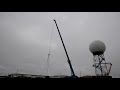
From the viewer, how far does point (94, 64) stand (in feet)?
79.0
